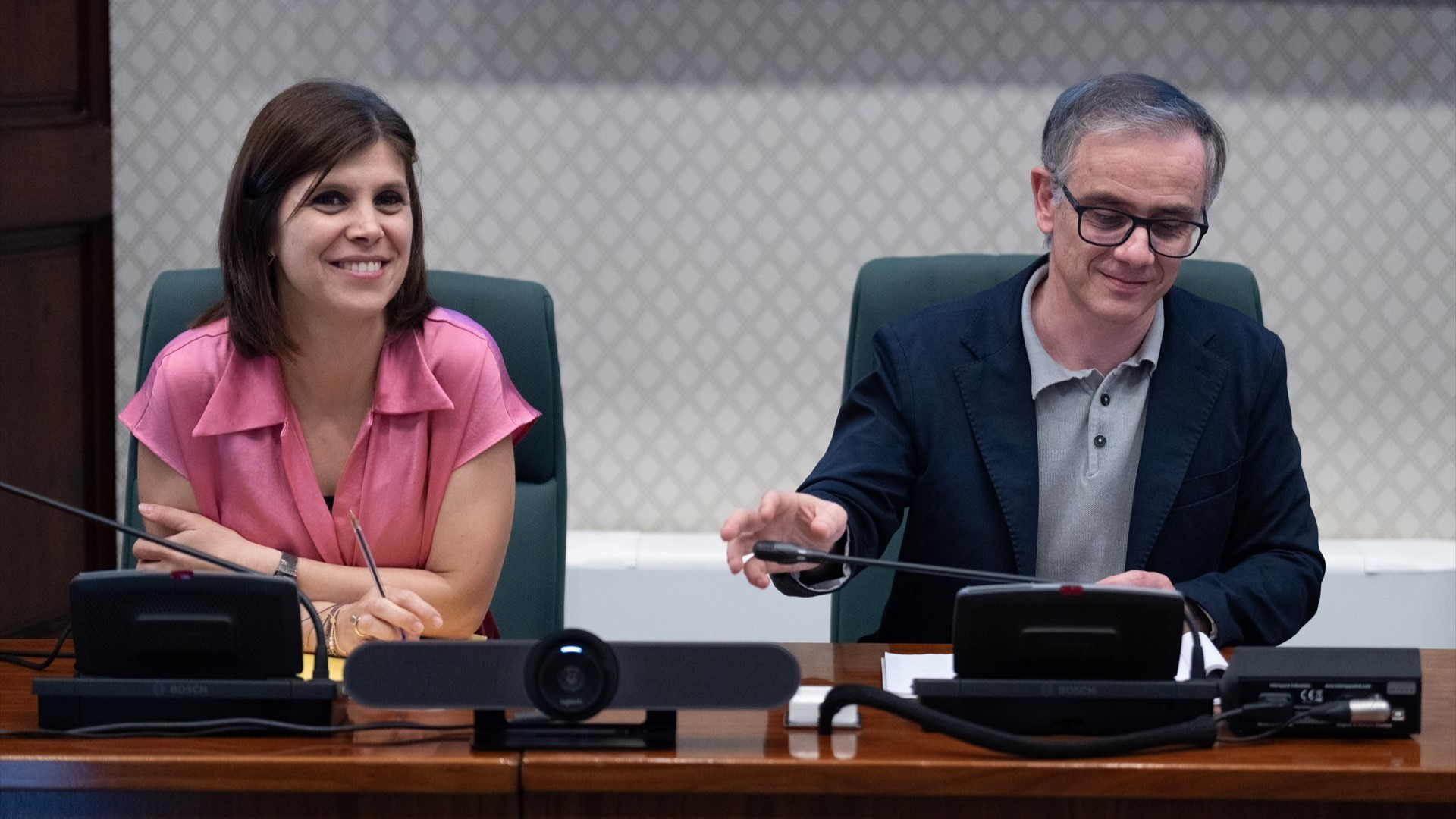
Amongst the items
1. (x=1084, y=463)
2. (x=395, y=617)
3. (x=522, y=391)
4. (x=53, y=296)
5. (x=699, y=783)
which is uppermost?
(x=53, y=296)

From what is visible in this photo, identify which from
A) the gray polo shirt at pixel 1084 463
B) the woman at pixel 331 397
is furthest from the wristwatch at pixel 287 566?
the gray polo shirt at pixel 1084 463

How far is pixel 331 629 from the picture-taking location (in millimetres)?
1645

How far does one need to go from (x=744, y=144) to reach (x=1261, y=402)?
140 centimetres

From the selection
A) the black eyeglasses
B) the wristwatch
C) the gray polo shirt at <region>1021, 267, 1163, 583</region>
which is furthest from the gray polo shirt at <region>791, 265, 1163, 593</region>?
the wristwatch

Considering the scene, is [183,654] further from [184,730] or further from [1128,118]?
[1128,118]

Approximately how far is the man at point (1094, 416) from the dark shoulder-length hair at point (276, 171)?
65cm

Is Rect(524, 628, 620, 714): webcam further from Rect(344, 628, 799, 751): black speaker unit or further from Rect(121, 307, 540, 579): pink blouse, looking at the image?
Rect(121, 307, 540, 579): pink blouse

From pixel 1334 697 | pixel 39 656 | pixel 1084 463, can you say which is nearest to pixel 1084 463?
pixel 1084 463

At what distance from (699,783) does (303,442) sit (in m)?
0.84

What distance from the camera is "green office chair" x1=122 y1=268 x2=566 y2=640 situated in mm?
2008

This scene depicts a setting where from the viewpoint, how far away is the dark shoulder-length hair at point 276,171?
5.91 ft

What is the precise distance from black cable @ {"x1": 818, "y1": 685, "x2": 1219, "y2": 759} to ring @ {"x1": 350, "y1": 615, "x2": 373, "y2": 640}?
500 mm

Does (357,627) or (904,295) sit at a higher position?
(904,295)

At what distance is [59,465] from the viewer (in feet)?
9.91
